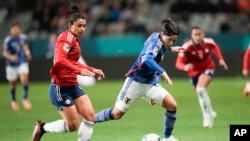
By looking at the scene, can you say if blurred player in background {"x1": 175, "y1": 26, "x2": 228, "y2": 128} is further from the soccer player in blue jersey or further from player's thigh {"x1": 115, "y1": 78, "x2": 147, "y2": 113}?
player's thigh {"x1": 115, "y1": 78, "x2": 147, "y2": 113}

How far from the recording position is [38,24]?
91.1ft

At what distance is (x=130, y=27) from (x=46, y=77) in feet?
13.5

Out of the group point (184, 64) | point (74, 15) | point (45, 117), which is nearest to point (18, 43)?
point (45, 117)

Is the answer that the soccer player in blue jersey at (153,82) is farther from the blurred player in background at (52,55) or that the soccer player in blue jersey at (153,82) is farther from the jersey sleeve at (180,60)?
the blurred player in background at (52,55)

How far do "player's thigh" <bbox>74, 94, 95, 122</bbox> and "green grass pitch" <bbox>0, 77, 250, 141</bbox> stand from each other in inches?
65.6

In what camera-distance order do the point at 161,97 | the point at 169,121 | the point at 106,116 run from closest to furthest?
the point at 161,97 < the point at 169,121 < the point at 106,116

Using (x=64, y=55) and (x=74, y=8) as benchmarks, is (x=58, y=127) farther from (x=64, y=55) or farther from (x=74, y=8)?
(x=74, y=8)

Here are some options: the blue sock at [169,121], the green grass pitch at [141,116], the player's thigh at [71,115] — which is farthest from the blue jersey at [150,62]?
the player's thigh at [71,115]

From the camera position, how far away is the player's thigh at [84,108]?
10.2 metres

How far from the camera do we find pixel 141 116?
52.4 feet

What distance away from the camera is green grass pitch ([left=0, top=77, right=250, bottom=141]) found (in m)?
12.3

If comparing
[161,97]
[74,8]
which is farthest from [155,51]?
[74,8]

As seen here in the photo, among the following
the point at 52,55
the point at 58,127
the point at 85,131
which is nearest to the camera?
the point at 85,131

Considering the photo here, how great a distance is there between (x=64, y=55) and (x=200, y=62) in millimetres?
5307
